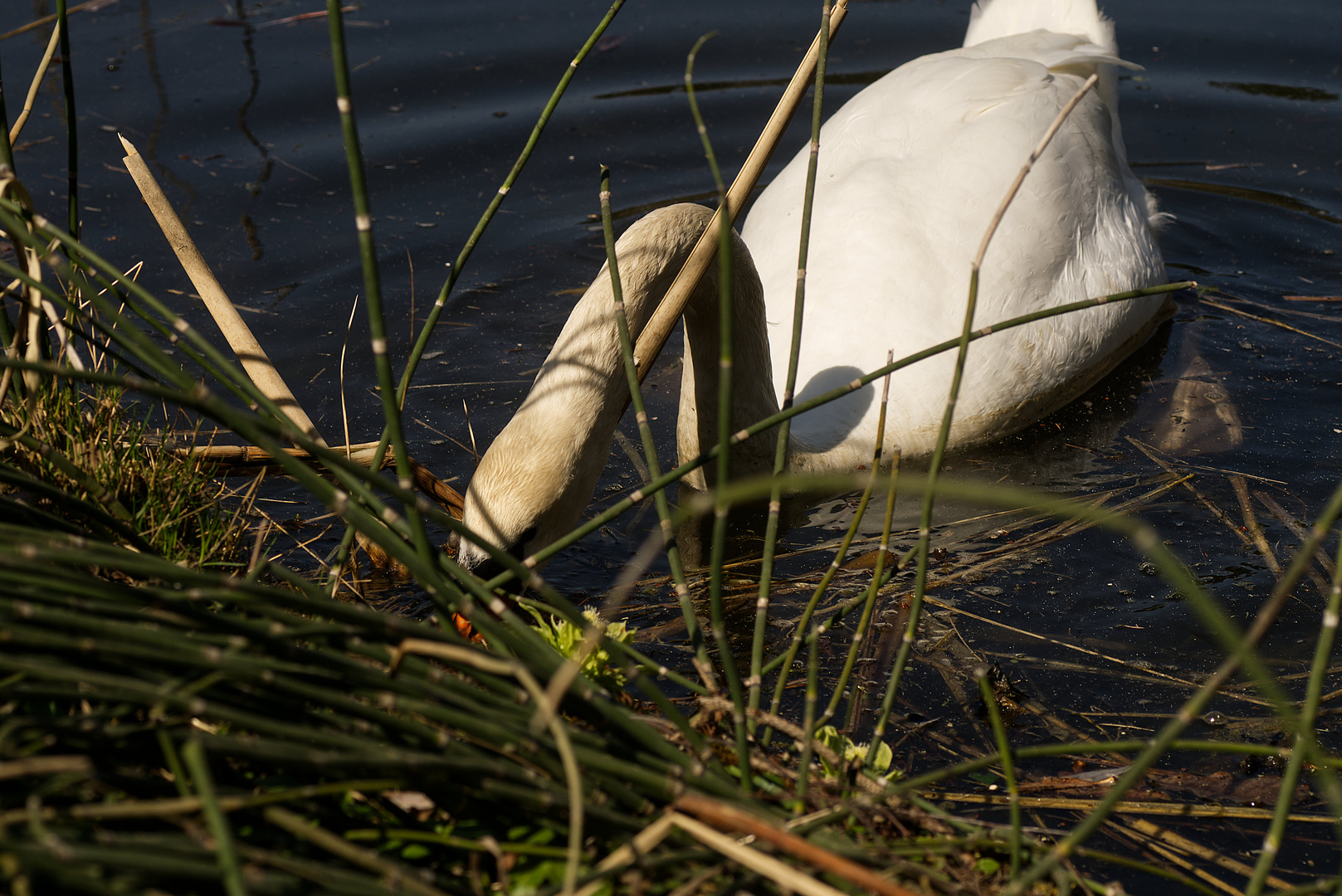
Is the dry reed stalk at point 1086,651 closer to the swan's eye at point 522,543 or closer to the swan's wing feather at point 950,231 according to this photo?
the swan's wing feather at point 950,231

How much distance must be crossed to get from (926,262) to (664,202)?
2.67 metres

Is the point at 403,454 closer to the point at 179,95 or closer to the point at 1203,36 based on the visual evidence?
the point at 179,95

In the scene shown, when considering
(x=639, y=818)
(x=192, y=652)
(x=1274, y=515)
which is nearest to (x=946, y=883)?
(x=639, y=818)

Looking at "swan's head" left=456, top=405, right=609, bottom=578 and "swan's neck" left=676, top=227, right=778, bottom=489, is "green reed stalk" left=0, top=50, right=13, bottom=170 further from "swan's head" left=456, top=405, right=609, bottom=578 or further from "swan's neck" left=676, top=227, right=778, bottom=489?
"swan's neck" left=676, top=227, right=778, bottom=489

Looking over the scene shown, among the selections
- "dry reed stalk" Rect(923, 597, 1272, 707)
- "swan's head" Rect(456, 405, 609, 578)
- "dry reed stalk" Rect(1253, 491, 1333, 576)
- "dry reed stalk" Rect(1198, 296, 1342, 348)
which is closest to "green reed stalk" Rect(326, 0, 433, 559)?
"swan's head" Rect(456, 405, 609, 578)

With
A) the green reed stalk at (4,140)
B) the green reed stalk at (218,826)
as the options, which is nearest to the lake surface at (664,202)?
the green reed stalk at (4,140)

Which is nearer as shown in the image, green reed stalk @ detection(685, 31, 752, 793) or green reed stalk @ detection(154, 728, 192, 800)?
green reed stalk @ detection(154, 728, 192, 800)

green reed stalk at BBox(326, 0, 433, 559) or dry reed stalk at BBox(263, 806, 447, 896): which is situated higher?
green reed stalk at BBox(326, 0, 433, 559)

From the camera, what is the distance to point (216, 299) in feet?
10.5

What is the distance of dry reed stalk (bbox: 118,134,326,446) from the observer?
302 centimetres

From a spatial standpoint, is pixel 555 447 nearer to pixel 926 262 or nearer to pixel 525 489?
pixel 525 489

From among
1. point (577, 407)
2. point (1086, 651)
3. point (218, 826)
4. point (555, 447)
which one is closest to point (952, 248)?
point (1086, 651)

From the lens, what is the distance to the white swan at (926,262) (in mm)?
4020

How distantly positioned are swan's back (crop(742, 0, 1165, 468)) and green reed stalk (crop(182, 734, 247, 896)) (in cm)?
303
